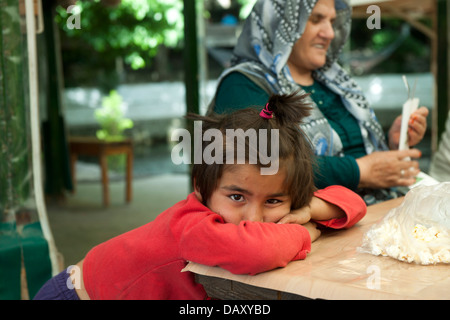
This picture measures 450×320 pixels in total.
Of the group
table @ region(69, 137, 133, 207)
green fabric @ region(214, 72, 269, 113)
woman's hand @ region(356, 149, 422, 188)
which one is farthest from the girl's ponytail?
table @ region(69, 137, 133, 207)

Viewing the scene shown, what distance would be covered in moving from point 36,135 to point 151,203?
3.14 metres

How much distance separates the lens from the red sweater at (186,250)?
3.03 feet

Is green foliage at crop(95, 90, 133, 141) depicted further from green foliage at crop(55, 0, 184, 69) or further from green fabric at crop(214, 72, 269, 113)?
green fabric at crop(214, 72, 269, 113)

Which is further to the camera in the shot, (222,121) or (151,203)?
(151,203)

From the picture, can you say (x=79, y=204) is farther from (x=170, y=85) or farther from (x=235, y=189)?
(x=170, y=85)

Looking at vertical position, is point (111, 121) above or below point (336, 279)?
below

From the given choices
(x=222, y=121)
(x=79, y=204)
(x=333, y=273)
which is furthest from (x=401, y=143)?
(x=79, y=204)

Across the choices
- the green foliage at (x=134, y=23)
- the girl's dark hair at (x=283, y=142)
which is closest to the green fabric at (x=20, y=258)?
the girl's dark hair at (x=283, y=142)

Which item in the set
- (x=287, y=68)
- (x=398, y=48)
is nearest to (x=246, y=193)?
(x=287, y=68)

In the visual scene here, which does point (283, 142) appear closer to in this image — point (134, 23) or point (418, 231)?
point (418, 231)

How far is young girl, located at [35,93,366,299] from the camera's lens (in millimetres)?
997

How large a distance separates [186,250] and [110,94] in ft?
22.6

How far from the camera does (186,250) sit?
97 cm

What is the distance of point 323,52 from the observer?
1.88 metres
